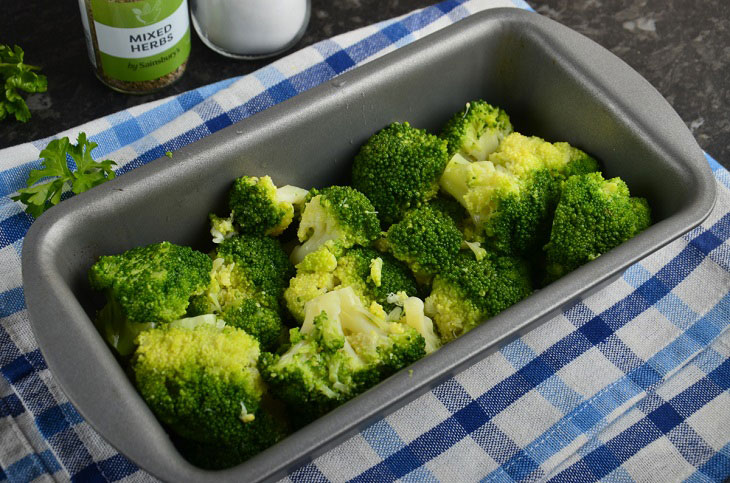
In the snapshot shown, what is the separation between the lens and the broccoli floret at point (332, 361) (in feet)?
4.01

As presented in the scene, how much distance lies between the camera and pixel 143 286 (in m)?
1.26

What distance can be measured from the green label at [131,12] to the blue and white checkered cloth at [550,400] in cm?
24

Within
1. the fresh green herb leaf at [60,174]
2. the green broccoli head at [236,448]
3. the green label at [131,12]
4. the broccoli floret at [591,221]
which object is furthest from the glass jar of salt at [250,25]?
the green broccoli head at [236,448]

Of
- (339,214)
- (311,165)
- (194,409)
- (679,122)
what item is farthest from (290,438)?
(679,122)

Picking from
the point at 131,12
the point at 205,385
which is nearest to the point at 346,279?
the point at 205,385

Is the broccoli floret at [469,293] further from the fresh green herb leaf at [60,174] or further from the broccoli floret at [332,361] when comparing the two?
the fresh green herb leaf at [60,174]

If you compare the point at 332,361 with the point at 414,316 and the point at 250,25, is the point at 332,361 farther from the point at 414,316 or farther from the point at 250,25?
the point at 250,25

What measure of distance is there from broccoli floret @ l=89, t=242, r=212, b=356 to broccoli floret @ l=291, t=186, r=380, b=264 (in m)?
0.20

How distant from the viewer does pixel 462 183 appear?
150 cm

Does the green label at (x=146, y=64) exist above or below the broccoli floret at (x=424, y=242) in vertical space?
below

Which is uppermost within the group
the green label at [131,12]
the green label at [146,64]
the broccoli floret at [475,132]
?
the broccoli floret at [475,132]

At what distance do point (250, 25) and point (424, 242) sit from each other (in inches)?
29.1

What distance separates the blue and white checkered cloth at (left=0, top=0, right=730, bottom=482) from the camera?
56.5 inches

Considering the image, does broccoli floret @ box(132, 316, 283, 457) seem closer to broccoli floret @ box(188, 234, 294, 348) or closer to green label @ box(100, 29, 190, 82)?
broccoli floret @ box(188, 234, 294, 348)
